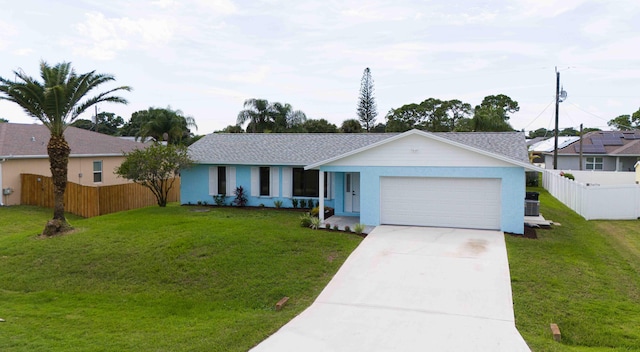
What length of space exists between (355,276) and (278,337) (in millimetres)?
3693

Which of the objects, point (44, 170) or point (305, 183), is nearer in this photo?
point (305, 183)

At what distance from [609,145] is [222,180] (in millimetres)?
34479

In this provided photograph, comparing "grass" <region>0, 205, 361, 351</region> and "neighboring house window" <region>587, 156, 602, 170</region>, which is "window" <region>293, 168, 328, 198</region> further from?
"neighboring house window" <region>587, 156, 602, 170</region>

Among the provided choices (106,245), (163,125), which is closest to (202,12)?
(106,245)

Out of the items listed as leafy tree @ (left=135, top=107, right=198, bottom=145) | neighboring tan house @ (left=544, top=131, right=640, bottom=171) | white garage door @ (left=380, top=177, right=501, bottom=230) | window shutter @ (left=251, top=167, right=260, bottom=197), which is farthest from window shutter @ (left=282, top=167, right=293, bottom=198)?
neighboring tan house @ (left=544, top=131, right=640, bottom=171)

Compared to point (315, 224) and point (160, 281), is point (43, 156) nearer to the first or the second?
point (315, 224)

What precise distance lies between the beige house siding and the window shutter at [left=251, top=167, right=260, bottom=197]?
Answer: 35.4ft

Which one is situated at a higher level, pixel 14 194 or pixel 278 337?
pixel 14 194

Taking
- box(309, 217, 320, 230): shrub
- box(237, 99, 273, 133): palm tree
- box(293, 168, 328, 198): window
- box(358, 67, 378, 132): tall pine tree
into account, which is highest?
box(358, 67, 378, 132): tall pine tree

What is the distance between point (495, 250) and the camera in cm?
1252

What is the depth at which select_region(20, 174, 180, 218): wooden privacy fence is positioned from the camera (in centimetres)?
2020

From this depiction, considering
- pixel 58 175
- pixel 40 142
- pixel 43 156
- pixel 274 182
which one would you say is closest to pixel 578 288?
pixel 274 182

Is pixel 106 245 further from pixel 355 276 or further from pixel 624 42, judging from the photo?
pixel 624 42

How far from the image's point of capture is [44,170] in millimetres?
23719
